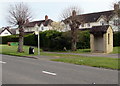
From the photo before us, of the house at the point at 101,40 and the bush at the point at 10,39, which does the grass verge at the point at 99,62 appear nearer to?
the house at the point at 101,40

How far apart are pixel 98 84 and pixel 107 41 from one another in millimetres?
21927

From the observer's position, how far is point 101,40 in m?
30.5

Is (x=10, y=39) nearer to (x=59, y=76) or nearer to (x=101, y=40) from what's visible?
(x=101, y=40)

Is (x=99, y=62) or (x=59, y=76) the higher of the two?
(x=99, y=62)

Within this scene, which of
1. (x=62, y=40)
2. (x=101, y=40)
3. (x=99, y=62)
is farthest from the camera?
(x=62, y=40)

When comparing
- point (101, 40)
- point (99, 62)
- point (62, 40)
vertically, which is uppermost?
point (62, 40)

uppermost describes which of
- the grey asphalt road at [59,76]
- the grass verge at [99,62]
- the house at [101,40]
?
the house at [101,40]

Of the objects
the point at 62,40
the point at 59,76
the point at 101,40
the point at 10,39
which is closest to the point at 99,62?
the point at 59,76

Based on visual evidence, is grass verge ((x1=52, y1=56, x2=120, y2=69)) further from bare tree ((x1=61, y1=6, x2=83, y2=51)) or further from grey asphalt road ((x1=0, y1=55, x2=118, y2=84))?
bare tree ((x1=61, y1=6, x2=83, y2=51))

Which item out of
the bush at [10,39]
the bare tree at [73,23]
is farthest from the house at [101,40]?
the bush at [10,39]

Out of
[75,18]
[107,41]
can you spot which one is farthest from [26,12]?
[107,41]

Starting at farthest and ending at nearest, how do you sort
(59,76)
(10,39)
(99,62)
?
(10,39) < (99,62) < (59,76)

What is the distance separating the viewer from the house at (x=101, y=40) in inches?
1154

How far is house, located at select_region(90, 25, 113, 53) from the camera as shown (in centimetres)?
2931
